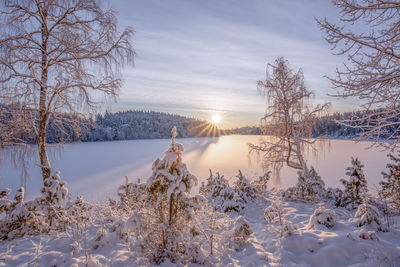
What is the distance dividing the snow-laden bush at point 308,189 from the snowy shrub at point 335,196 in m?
0.22

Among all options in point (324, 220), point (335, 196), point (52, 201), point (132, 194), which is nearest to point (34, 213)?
point (52, 201)

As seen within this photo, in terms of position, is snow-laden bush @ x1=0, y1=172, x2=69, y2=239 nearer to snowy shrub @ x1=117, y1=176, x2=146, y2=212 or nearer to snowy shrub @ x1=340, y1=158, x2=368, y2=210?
snowy shrub @ x1=117, y1=176, x2=146, y2=212

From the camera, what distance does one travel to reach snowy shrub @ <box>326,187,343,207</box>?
290 inches

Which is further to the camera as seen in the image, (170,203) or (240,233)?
(240,233)

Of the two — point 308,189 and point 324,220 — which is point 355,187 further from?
point 324,220

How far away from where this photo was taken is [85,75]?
555cm

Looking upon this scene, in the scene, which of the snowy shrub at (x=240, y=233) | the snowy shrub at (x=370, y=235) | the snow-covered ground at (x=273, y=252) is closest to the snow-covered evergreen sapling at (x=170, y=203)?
the snow-covered ground at (x=273, y=252)

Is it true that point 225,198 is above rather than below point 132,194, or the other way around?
below

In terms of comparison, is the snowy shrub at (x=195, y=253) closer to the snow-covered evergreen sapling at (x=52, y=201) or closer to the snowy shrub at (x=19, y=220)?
the snow-covered evergreen sapling at (x=52, y=201)

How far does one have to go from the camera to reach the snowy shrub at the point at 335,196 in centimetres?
736

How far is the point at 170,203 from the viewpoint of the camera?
149 inches

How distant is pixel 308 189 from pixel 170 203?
678cm

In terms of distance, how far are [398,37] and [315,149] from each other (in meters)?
6.22

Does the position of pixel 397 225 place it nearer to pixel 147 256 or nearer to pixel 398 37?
pixel 398 37
